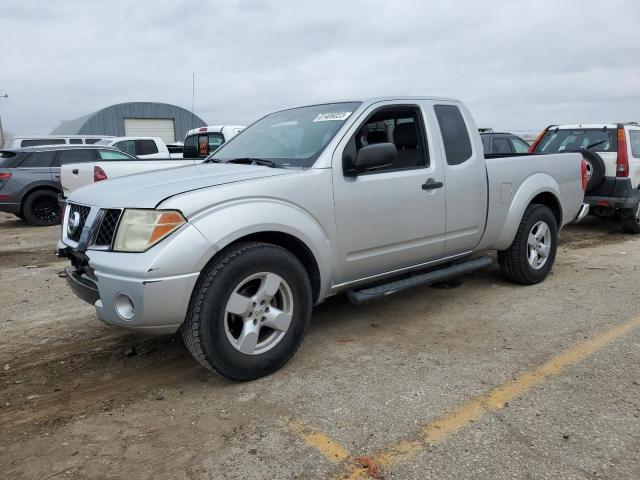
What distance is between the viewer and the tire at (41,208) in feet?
34.7

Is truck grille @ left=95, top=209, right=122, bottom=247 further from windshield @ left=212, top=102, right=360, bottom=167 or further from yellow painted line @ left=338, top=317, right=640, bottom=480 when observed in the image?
yellow painted line @ left=338, top=317, right=640, bottom=480

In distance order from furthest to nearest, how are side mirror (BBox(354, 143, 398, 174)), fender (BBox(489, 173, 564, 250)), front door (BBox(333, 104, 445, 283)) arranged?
fender (BBox(489, 173, 564, 250))
front door (BBox(333, 104, 445, 283))
side mirror (BBox(354, 143, 398, 174))

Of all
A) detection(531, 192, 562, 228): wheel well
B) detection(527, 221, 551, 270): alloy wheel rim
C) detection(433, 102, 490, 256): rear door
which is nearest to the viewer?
detection(433, 102, 490, 256): rear door

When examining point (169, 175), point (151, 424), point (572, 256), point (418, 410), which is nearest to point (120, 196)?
point (169, 175)

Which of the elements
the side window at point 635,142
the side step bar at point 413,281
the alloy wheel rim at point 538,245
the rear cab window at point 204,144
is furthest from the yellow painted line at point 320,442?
the rear cab window at point 204,144

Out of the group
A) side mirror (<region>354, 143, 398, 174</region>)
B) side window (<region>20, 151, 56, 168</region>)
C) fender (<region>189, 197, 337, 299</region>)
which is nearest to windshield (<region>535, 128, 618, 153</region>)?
side mirror (<region>354, 143, 398, 174</region>)

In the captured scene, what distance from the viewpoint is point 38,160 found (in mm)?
10859

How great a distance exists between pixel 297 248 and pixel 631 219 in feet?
22.6

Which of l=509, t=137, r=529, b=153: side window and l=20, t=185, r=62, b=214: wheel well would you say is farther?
l=509, t=137, r=529, b=153: side window

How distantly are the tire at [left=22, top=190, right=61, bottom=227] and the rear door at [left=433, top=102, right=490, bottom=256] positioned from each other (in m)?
9.00

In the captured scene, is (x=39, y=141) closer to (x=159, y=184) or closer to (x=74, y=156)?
(x=74, y=156)

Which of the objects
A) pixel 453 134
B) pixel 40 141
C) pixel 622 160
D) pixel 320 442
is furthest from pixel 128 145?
pixel 320 442

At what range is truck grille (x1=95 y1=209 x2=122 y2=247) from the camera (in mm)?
3037

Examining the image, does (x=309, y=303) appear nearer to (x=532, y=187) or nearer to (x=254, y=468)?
(x=254, y=468)
